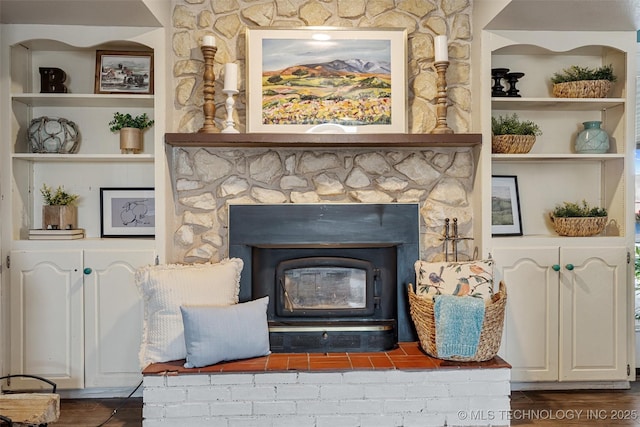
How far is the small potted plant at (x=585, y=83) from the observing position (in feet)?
10.4

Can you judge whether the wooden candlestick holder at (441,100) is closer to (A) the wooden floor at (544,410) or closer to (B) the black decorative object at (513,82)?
(B) the black decorative object at (513,82)

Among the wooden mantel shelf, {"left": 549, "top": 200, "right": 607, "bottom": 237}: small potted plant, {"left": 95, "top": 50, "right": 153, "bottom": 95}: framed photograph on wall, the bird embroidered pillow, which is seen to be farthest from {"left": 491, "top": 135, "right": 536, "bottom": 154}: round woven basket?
{"left": 95, "top": 50, "right": 153, "bottom": 95}: framed photograph on wall

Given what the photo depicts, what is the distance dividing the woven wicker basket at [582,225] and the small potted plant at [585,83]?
73 centimetres

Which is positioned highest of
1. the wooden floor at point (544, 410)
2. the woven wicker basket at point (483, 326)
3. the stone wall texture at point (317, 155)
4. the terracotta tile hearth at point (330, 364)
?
the stone wall texture at point (317, 155)

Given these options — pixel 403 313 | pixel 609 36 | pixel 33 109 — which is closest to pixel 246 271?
pixel 403 313

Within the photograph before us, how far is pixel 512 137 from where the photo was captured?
311 centimetres

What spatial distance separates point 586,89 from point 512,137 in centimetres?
55

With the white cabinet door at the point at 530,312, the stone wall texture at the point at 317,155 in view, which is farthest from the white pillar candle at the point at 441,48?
the white cabinet door at the point at 530,312

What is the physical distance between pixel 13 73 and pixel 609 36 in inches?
136

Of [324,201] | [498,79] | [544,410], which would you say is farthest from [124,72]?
[544,410]

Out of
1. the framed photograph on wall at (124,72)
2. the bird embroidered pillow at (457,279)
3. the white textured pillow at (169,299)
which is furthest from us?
the framed photograph on wall at (124,72)

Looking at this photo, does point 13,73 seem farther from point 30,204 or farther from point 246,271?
point 246,271

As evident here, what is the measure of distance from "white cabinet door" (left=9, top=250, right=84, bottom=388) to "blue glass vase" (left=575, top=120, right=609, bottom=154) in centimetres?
301

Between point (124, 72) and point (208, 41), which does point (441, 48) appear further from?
point (124, 72)
